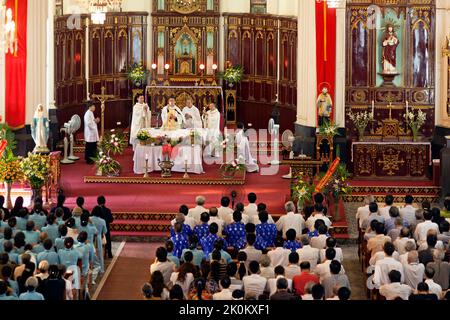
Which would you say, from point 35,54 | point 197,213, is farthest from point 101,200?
point 35,54

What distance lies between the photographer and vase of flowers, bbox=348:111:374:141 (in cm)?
3369

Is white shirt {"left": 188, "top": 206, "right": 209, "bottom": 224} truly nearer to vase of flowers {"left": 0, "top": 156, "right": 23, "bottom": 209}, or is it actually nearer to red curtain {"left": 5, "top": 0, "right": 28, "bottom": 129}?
vase of flowers {"left": 0, "top": 156, "right": 23, "bottom": 209}

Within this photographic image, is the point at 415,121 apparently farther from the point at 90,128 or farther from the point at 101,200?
the point at 101,200

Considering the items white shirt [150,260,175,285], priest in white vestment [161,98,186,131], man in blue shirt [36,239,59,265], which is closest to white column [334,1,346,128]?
priest in white vestment [161,98,186,131]

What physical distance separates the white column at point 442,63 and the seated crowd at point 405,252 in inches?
376

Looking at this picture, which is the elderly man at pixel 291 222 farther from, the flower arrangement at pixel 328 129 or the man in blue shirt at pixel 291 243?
the flower arrangement at pixel 328 129

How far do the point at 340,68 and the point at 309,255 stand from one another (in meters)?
13.9

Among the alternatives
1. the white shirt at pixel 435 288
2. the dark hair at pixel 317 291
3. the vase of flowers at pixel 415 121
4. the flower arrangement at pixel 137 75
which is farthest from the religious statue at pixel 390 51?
the dark hair at pixel 317 291

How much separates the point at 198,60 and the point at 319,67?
9.65 meters

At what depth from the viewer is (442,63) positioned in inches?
1340

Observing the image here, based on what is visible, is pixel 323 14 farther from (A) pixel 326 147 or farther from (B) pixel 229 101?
(B) pixel 229 101

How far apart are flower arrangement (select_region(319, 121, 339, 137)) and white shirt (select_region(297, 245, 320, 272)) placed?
12357mm

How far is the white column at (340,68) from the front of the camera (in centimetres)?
3378
